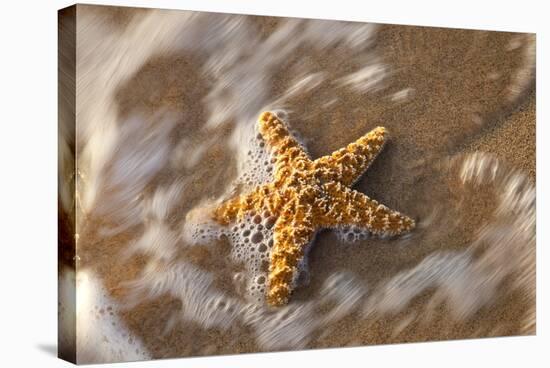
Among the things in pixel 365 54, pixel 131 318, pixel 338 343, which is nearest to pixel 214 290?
pixel 131 318

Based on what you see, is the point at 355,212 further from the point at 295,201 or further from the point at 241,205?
the point at 241,205

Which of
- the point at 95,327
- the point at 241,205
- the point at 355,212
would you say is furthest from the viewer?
the point at 355,212

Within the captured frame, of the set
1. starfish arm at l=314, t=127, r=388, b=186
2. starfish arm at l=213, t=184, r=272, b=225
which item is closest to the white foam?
starfish arm at l=213, t=184, r=272, b=225

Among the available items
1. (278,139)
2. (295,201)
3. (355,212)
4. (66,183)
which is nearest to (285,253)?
(295,201)

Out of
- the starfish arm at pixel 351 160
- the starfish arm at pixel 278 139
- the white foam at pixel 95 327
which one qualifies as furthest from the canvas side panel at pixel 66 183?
the starfish arm at pixel 351 160

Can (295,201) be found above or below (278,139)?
below

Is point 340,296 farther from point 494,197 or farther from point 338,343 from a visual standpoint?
point 494,197
